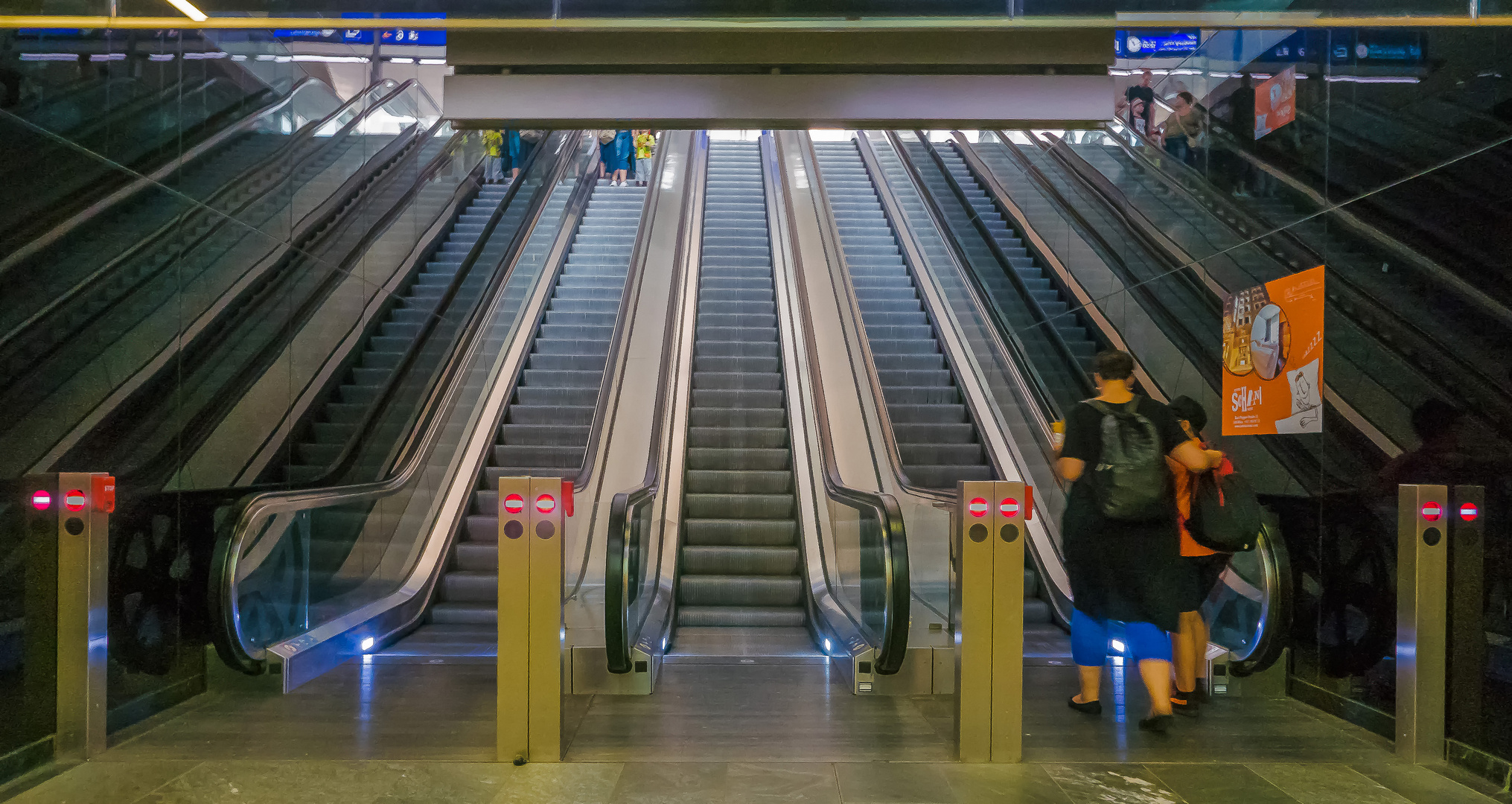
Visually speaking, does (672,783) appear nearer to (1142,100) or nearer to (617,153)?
(1142,100)

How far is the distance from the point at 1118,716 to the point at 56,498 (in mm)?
4335

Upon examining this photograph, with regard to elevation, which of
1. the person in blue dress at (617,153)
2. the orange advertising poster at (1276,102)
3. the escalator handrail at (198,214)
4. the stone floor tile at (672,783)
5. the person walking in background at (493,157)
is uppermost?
the person in blue dress at (617,153)

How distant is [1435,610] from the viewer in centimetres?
367


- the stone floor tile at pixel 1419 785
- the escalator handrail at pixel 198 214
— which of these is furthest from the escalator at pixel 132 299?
the stone floor tile at pixel 1419 785

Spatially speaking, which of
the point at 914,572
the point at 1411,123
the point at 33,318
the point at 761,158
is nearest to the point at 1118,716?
the point at 914,572

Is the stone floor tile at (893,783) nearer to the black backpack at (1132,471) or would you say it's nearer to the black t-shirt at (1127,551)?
the black t-shirt at (1127,551)

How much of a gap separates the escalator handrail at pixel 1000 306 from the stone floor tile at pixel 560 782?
206 inches

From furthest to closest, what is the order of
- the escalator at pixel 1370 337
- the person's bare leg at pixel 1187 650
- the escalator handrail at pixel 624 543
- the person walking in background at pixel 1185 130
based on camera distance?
1. the person walking in background at pixel 1185 130
2. the escalator handrail at pixel 624 543
3. the person's bare leg at pixel 1187 650
4. the escalator at pixel 1370 337

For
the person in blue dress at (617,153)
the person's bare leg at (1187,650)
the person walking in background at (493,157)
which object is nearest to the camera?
the person's bare leg at (1187,650)

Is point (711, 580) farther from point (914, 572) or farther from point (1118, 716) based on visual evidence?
point (1118, 716)

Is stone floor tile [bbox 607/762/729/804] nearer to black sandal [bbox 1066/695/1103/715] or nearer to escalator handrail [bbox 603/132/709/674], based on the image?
escalator handrail [bbox 603/132/709/674]

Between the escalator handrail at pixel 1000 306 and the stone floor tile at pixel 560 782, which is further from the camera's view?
the escalator handrail at pixel 1000 306

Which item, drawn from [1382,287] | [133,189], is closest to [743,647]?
[1382,287]

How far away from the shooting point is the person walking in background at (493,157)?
36.9 feet
